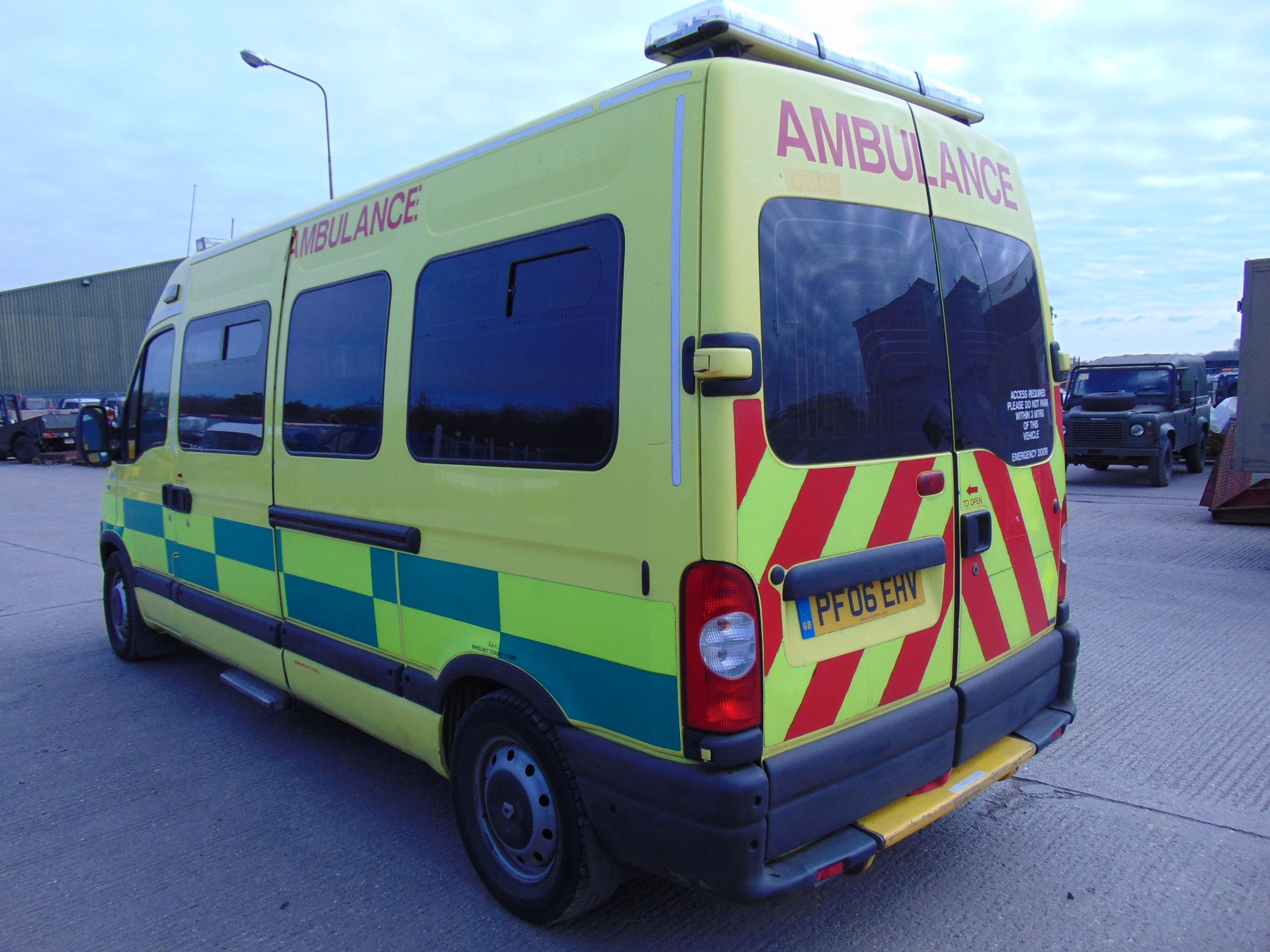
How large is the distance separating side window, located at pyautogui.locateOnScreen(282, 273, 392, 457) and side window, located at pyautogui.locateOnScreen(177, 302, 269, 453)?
0.32m

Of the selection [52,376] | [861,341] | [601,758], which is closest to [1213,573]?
[861,341]

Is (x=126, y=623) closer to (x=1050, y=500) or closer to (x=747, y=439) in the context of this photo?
(x=747, y=439)

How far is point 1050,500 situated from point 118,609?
18.4 ft

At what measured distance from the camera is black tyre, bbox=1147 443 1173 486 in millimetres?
13266

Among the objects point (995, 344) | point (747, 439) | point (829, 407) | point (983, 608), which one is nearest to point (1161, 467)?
point (995, 344)

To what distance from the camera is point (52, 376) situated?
40250 millimetres

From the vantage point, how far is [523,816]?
9.16ft

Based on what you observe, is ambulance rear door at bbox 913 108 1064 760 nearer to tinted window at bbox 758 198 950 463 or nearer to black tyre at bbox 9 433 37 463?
tinted window at bbox 758 198 950 463

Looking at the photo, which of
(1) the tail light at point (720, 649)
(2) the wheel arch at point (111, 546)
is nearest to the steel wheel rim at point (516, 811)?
(1) the tail light at point (720, 649)

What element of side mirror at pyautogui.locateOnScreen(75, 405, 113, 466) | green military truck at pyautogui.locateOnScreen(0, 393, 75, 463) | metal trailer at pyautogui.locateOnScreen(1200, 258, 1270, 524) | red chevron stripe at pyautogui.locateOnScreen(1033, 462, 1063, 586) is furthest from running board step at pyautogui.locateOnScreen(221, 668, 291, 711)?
green military truck at pyautogui.locateOnScreen(0, 393, 75, 463)

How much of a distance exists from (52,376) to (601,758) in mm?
46200

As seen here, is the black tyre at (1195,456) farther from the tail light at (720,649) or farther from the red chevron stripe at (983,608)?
the tail light at (720,649)

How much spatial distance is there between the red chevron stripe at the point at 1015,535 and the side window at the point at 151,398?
4355mm

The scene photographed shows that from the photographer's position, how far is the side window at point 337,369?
3.40 metres
